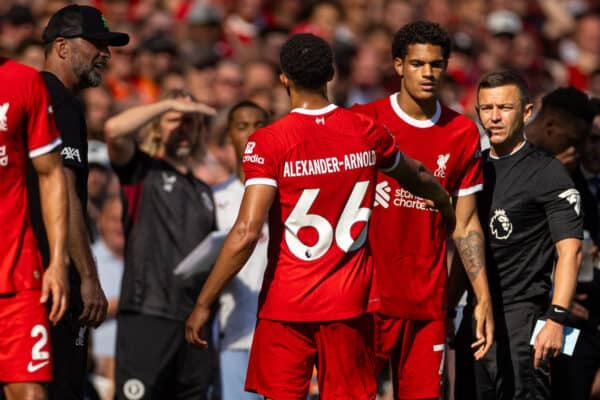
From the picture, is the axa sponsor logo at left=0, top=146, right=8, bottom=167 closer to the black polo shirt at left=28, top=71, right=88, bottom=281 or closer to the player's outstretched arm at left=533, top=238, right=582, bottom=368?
the black polo shirt at left=28, top=71, right=88, bottom=281

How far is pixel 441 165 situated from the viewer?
808 centimetres

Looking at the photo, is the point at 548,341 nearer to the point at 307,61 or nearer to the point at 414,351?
the point at 414,351

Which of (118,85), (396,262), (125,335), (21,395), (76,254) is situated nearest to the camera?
(21,395)

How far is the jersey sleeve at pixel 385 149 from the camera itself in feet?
24.1

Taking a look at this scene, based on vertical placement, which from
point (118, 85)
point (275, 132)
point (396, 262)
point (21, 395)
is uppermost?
point (118, 85)

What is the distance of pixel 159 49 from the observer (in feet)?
46.8

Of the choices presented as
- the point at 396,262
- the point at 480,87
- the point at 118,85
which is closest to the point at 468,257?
the point at 396,262

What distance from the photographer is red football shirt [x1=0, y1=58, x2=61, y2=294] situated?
635 cm

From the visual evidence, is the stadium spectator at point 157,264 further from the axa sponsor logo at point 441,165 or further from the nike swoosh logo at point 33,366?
the nike swoosh logo at point 33,366

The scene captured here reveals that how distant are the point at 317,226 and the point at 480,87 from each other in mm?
1940

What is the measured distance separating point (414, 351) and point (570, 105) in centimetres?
247

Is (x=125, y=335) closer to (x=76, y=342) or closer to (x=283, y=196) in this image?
(x=76, y=342)

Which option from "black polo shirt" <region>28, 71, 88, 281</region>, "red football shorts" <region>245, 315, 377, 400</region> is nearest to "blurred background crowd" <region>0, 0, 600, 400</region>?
"black polo shirt" <region>28, 71, 88, 281</region>

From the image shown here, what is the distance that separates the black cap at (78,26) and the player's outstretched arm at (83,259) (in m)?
0.95
